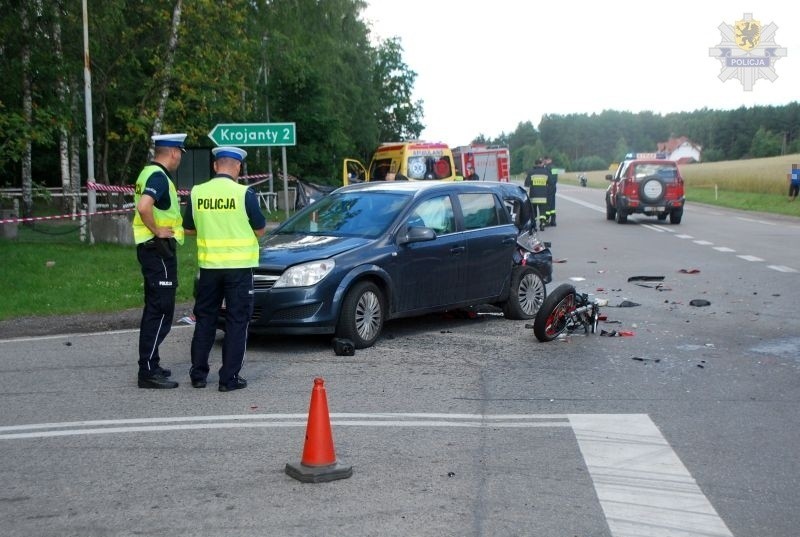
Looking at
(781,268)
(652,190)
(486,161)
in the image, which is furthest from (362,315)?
(486,161)

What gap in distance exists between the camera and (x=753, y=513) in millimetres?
5102

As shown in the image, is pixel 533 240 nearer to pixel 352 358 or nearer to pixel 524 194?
pixel 524 194

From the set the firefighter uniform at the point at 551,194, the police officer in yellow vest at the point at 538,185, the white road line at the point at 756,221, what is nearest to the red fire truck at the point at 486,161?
the white road line at the point at 756,221

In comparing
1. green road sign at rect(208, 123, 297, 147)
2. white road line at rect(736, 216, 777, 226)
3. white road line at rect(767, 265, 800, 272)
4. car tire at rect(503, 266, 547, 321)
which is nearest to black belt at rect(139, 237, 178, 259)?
car tire at rect(503, 266, 547, 321)

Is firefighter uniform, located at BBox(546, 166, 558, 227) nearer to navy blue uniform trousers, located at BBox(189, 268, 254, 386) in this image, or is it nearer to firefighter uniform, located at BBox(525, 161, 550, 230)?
firefighter uniform, located at BBox(525, 161, 550, 230)

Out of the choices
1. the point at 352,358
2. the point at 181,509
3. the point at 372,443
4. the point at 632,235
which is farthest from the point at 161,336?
the point at 632,235

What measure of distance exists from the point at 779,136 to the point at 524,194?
143927 mm

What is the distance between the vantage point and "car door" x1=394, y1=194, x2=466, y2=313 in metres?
10.3

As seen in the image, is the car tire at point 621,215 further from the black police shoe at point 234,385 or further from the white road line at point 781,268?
the black police shoe at point 234,385

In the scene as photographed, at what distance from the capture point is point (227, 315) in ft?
26.6

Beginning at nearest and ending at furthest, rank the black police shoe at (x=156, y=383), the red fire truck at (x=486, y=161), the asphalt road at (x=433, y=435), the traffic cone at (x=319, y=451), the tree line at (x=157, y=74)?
the asphalt road at (x=433, y=435), the traffic cone at (x=319, y=451), the black police shoe at (x=156, y=383), the tree line at (x=157, y=74), the red fire truck at (x=486, y=161)

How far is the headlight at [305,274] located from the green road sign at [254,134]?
8939mm

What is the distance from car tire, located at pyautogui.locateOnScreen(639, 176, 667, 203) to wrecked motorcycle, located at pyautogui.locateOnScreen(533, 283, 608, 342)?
818 inches

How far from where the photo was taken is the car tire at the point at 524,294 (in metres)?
11.8
